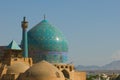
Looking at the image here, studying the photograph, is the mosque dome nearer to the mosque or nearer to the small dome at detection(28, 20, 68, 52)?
the mosque

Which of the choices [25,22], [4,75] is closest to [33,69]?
[4,75]

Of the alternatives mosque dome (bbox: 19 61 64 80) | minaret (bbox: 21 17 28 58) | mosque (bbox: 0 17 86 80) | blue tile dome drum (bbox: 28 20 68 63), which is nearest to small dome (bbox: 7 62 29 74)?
mosque (bbox: 0 17 86 80)

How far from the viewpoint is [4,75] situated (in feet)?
108

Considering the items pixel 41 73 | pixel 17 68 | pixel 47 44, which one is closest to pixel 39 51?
pixel 47 44

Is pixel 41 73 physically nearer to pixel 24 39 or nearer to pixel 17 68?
pixel 17 68

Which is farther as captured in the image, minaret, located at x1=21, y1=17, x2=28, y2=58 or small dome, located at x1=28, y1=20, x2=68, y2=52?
small dome, located at x1=28, y1=20, x2=68, y2=52

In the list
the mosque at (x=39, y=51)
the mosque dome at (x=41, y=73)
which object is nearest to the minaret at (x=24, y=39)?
the mosque at (x=39, y=51)

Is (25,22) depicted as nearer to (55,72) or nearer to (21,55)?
(21,55)

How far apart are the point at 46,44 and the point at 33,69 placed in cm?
1143

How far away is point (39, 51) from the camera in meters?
43.1

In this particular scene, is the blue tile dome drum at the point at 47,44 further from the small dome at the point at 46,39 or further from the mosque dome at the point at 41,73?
the mosque dome at the point at 41,73

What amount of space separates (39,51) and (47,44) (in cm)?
120

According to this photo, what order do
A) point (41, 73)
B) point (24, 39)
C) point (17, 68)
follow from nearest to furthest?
1. point (41, 73)
2. point (17, 68)
3. point (24, 39)

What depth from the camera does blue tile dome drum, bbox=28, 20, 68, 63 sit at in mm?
42697
